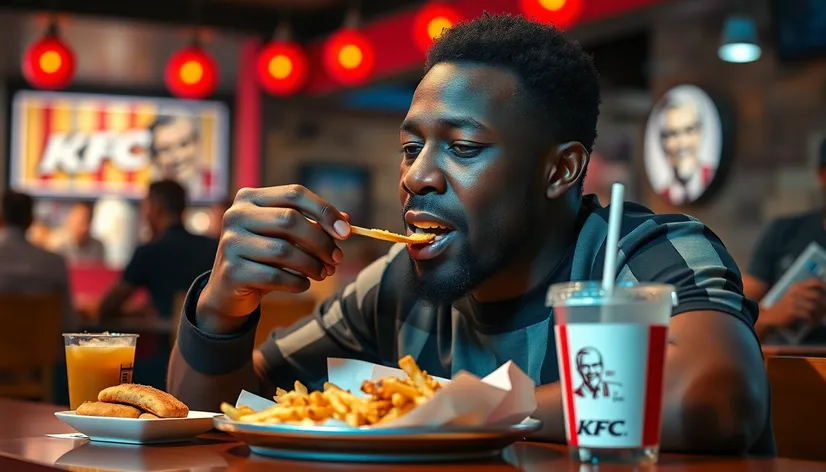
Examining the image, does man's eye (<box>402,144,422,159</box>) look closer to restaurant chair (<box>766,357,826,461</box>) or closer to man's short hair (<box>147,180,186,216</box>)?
restaurant chair (<box>766,357,826,461</box>)

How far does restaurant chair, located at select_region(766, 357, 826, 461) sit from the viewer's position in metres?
1.50

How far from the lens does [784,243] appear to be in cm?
491

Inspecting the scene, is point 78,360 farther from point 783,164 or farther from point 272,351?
point 783,164

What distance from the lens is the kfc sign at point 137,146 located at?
1082 cm

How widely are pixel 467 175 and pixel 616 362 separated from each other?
532 millimetres

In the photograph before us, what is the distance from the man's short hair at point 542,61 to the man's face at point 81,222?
29.1 ft

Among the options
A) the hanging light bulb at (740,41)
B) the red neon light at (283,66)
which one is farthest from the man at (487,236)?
the red neon light at (283,66)

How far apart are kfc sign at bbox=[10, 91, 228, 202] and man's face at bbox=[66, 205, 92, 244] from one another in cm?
75

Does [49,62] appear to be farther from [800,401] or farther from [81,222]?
[800,401]

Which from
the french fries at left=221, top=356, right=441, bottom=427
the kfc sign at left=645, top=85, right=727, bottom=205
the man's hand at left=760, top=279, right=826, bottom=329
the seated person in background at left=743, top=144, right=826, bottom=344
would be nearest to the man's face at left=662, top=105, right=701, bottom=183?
the kfc sign at left=645, top=85, right=727, bottom=205

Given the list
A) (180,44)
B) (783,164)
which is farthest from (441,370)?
(180,44)

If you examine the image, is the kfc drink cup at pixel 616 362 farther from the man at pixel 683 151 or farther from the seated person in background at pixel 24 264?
the man at pixel 683 151

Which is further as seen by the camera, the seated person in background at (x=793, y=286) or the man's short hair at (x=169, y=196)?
the man's short hair at (x=169, y=196)

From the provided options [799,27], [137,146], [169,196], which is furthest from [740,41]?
[137,146]
